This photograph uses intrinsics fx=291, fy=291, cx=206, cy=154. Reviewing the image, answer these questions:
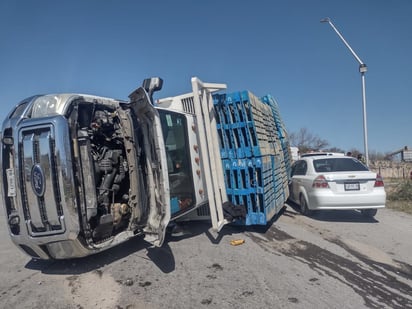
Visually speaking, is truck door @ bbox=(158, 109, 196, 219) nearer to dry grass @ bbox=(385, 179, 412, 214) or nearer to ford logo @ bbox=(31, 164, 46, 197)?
ford logo @ bbox=(31, 164, 46, 197)

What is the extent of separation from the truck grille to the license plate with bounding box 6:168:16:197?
0.14 meters

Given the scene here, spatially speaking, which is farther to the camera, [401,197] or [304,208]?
[401,197]

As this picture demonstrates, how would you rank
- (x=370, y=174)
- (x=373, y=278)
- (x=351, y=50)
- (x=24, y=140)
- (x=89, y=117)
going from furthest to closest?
(x=351, y=50) < (x=370, y=174) < (x=89, y=117) < (x=373, y=278) < (x=24, y=140)

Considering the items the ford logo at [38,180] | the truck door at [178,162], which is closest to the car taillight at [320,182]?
the truck door at [178,162]

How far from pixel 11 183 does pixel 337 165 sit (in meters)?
6.84

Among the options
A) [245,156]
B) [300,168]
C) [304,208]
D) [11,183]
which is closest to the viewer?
[11,183]

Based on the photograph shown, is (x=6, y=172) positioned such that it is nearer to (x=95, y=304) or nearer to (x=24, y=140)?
(x=24, y=140)

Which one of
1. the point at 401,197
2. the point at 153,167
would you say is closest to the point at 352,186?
the point at 153,167

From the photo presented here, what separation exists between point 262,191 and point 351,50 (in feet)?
33.6

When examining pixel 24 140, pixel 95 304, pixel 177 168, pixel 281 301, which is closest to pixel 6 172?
pixel 24 140

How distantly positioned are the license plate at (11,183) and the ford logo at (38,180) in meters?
0.31

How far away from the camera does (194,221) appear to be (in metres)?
6.54

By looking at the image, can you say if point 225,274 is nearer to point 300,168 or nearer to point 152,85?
point 152,85

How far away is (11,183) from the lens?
11.7 feet
